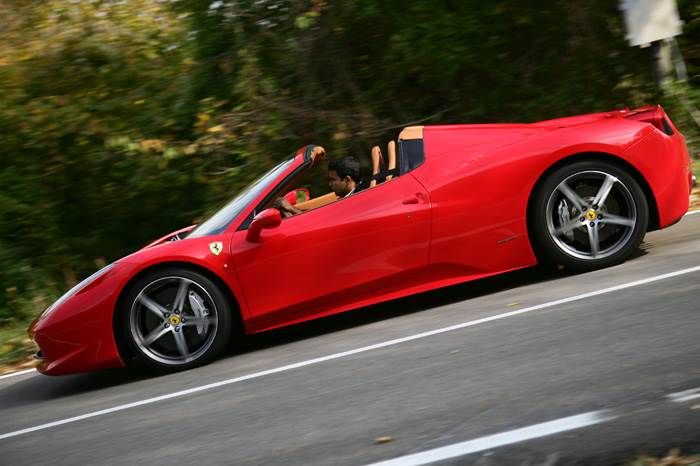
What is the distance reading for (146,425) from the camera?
4.85 m

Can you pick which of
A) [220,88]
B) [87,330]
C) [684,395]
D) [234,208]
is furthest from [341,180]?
[220,88]

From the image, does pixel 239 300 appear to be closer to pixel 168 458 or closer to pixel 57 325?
pixel 57 325

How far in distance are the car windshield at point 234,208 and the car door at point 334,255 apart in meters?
0.32

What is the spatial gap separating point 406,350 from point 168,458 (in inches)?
65.3

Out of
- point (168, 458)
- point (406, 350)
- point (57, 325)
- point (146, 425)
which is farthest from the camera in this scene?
point (57, 325)

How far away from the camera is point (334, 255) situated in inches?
233

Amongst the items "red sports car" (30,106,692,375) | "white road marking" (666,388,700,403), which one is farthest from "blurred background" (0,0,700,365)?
"white road marking" (666,388,700,403)

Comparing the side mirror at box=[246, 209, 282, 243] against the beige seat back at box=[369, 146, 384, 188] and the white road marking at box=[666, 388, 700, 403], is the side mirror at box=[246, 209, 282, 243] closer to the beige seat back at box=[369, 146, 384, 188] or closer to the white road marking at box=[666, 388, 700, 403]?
the beige seat back at box=[369, 146, 384, 188]

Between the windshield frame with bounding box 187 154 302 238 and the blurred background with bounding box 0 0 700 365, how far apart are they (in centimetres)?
451

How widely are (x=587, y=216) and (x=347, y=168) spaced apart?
5.67 feet

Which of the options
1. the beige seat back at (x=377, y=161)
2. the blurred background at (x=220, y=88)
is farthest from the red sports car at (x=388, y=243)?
the blurred background at (x=220, y=88)

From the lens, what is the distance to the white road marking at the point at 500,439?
3598 mm

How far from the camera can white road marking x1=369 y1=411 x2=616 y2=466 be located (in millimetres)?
3598

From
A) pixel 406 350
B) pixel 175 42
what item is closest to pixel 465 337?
pixel 406 350
